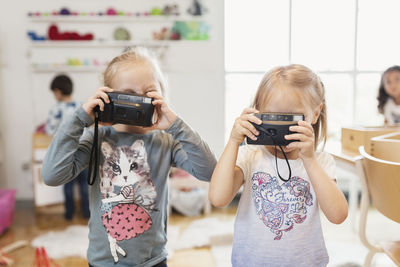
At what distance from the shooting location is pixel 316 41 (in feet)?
11.1

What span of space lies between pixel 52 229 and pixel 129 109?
2208 mm

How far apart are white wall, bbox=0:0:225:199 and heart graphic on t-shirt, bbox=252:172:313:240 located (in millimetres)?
2404

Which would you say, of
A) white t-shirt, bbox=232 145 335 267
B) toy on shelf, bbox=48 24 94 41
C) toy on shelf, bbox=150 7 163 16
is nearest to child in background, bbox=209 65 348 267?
white t-shirt, bbox=232 145 335 267

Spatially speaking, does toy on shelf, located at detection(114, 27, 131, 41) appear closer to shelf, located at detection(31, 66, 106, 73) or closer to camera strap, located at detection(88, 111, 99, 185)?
shelf, located at detection(31, 66, 106, 73)

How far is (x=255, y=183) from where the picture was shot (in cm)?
91

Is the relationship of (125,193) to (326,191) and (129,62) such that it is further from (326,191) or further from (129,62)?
(326,191)

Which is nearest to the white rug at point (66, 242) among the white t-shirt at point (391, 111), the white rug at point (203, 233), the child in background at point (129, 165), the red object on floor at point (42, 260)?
the red object on floor at point (42, 260)

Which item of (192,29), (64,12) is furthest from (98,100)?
(64,12)

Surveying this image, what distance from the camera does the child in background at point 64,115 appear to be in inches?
115

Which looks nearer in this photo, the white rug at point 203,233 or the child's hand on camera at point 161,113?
the child's hand on camera at point 161,113

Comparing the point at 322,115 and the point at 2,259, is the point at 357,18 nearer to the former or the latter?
the point at 322,115

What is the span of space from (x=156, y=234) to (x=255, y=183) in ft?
0.93

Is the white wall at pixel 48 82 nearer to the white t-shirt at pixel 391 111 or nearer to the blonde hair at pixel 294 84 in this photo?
the white t-shirt at pixel 391 111

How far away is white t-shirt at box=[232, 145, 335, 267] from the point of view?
2.87 feet
